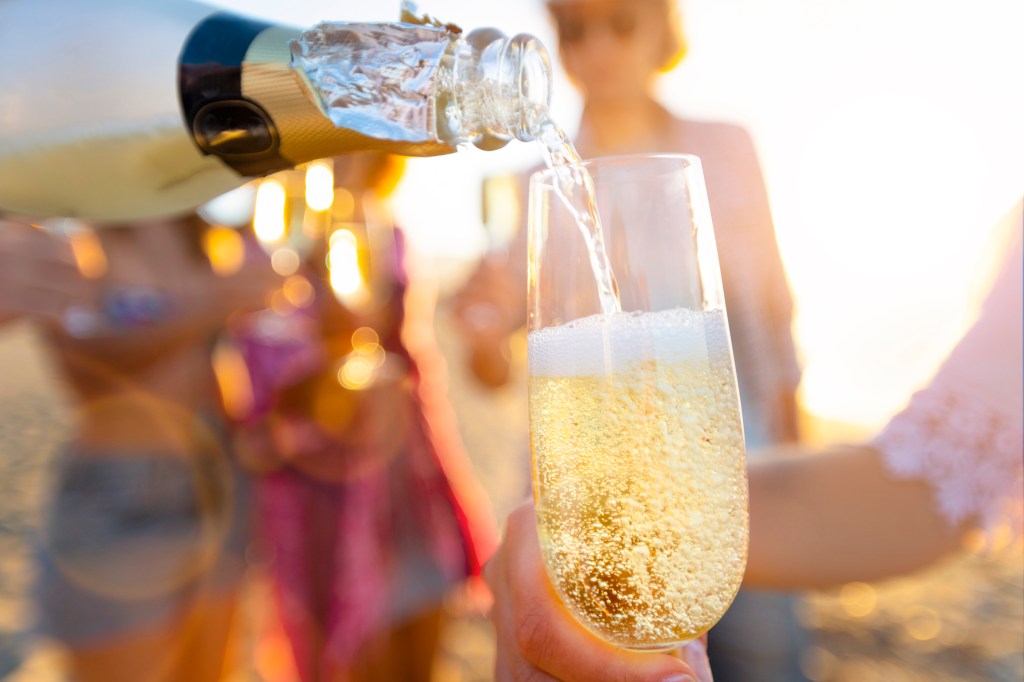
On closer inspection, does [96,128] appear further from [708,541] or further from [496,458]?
[496,458]

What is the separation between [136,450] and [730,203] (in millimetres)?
2099

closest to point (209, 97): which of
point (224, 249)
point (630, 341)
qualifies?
point (630, 341)

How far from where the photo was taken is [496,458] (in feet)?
37.9

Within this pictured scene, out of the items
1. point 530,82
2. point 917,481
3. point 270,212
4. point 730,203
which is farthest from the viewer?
point 270,212

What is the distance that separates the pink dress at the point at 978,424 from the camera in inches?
48.3

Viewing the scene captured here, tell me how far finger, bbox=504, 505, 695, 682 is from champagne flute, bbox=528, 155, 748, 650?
1.0 inches

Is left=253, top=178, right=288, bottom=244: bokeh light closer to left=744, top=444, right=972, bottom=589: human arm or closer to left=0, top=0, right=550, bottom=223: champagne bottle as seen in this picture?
left=0, top=0, right=550, bottom=223: champagne bottle

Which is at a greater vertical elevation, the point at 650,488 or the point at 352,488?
the point at 650,488

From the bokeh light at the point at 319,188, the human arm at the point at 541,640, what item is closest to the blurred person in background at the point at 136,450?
the bokeh light at the point at 319,188

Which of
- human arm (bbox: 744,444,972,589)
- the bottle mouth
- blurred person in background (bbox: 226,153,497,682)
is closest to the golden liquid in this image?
the bottle mouth

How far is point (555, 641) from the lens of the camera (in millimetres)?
1001

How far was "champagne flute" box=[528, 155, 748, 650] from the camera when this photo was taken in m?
0.95

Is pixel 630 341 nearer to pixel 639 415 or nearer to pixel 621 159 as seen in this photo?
pixel 639 415

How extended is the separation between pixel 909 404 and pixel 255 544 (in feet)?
7.52
